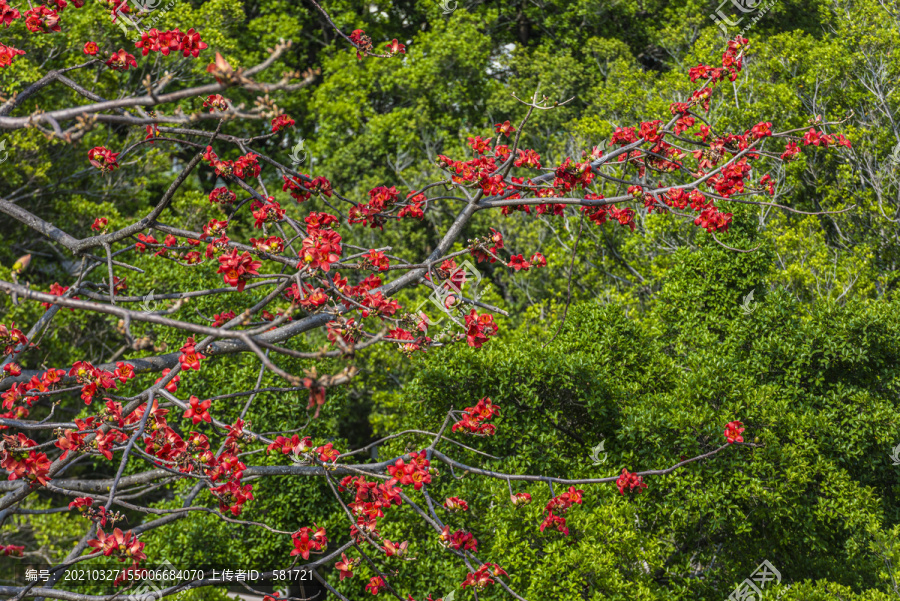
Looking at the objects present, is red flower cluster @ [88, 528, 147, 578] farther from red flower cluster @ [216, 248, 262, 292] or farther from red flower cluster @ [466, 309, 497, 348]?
red flower cluster @ [466, 309, 497, 348]

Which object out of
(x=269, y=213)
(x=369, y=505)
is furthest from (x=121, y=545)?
Result: (x=269, y=213)

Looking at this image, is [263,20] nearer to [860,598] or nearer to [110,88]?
[110,88]

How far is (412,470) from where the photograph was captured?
3344 mm

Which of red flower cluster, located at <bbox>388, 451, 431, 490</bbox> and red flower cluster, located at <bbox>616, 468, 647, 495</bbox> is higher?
red flower cluster, located at <bbox>388, 451, 431, 490</bbox>

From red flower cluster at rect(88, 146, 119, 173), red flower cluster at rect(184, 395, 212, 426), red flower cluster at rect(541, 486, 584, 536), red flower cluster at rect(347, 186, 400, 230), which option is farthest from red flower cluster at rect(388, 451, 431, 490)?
red flower cluster at rect(88, 146, 119, 173)

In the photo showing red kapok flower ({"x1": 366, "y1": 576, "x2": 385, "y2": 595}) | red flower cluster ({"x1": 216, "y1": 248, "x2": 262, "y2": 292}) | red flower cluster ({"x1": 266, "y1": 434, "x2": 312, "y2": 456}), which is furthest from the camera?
red kapok flower ({"x1": 366, "y1": 576, "x2": 385, "y2": 595})

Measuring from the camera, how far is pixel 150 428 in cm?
353

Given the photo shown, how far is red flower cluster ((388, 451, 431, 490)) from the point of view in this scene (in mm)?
3303

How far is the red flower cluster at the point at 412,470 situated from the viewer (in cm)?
330

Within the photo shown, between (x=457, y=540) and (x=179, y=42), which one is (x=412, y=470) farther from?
(x=179, y=42)

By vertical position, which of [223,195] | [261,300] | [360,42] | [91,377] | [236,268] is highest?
[360,42]

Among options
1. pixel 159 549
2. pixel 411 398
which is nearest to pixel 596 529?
pixel 411 398

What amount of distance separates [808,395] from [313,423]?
4.61 m

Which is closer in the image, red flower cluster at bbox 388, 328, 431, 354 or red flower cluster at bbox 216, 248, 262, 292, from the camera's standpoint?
red flower cluster at bbox 216, 248, 262, 292
